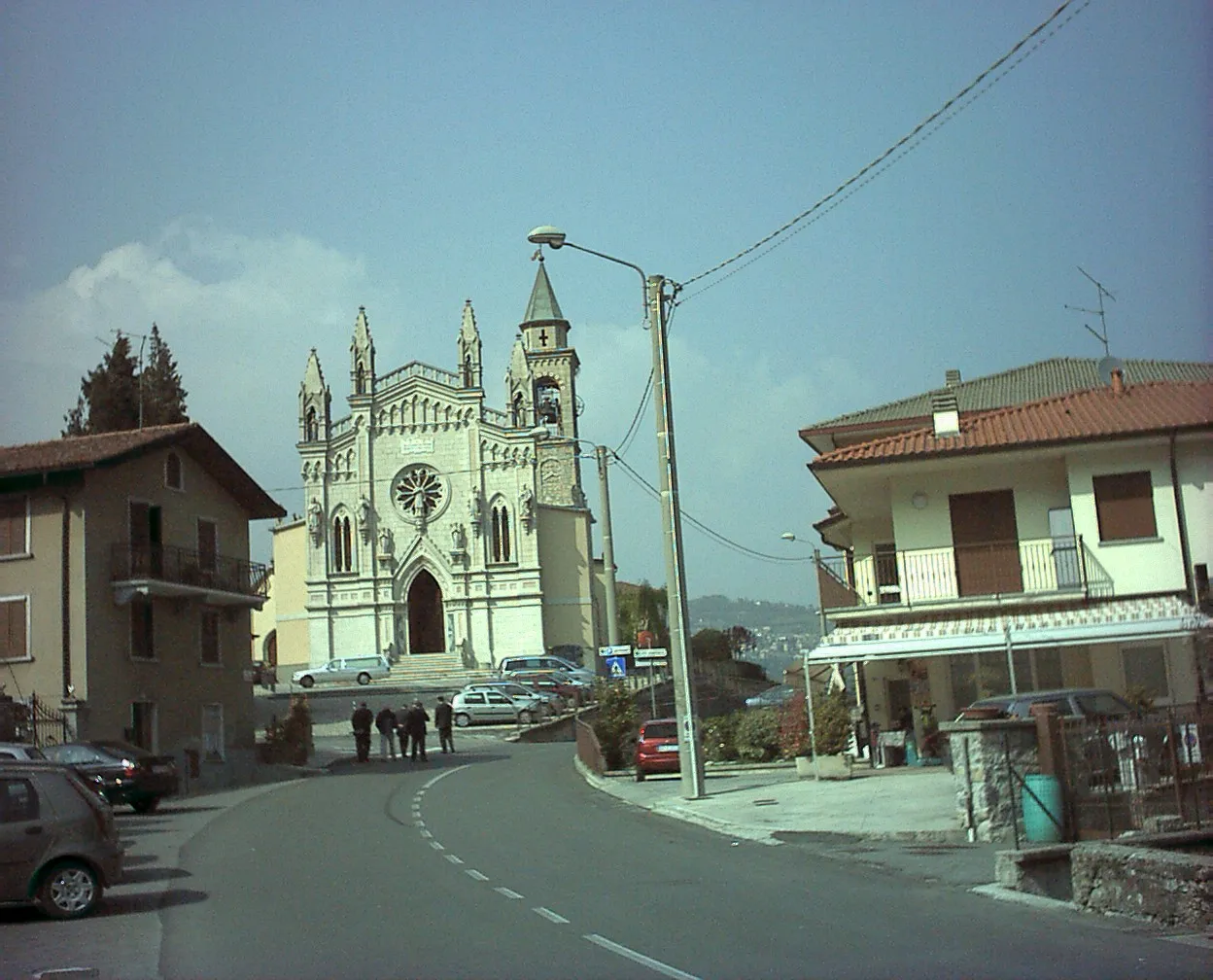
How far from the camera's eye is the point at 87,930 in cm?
1166

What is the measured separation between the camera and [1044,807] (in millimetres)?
14445

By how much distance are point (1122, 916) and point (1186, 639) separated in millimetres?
16643

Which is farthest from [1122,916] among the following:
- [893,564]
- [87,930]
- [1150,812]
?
[893,564]

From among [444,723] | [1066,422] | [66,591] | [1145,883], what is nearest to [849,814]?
[1145,883]

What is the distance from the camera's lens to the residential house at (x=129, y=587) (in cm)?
3228

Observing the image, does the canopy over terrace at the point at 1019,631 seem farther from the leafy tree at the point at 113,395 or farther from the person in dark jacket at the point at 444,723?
the leafy tree at the point at 113,395

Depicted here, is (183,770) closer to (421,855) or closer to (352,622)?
(421,855)

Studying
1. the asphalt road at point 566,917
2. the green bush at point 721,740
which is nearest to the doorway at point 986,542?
the green bush at point 721,740

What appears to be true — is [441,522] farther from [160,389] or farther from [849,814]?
[849,814]

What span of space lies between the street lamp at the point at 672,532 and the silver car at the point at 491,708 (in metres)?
26.8

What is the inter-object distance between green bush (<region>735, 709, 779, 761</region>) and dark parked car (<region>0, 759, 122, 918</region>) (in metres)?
19.4

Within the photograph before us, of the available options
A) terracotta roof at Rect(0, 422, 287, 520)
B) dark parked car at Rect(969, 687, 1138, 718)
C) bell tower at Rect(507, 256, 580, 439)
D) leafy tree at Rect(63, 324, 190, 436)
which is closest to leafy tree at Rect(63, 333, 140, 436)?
leafy tree at Rect(63, 324, 190, 436)

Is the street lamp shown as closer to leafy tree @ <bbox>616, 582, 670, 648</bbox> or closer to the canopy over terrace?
the canopy over terrace

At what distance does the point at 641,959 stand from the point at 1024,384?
33422mm
